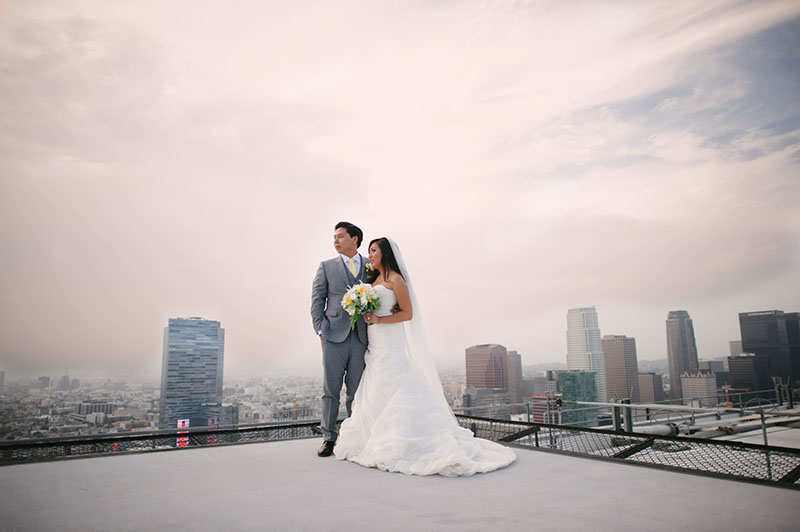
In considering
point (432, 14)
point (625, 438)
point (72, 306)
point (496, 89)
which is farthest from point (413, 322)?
point (72, 306)

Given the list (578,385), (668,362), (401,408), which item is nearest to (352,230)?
(401,408)

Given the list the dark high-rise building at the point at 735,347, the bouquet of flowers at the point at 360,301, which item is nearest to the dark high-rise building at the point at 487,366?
the bouquet of flowers at the point at 360,301

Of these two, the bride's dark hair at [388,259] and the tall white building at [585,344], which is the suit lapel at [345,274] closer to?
the bride's dark hair at [388,259]

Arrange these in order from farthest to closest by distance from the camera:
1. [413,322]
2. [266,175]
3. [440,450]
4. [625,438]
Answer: [266,175] → [413,322] → [625,438] → [440,450]

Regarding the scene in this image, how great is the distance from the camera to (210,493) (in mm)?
2207

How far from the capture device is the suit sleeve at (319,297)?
11.5ft

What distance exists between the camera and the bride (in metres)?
2.73

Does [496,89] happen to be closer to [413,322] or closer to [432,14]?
[432,14]

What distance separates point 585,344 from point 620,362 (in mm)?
3895

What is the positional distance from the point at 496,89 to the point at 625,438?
8.73 meters

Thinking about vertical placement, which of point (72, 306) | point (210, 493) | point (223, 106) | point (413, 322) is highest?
point (223, 106)

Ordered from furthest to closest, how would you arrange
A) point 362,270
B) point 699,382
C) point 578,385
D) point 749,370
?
point 749,370 < point 699,382 < point 578,385 < point 362,270

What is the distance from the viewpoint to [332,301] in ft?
11.7

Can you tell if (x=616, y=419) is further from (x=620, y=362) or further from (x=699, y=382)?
(x=620, y=362)
